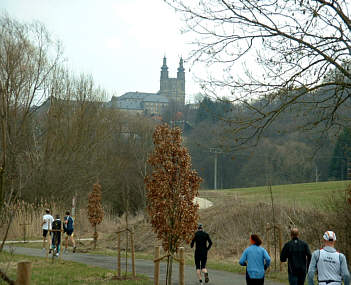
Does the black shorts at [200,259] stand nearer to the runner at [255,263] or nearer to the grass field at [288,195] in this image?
the runner at [255,263]

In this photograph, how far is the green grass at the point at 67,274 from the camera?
14.3 metres

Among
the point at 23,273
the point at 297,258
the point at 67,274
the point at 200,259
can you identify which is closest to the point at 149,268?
the point at 67,274

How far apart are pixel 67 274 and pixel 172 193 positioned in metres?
4.95

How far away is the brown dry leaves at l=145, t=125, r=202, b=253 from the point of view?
13.0 meters

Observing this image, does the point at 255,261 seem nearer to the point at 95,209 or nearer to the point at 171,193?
the point at 171,193

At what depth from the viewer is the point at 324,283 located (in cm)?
793

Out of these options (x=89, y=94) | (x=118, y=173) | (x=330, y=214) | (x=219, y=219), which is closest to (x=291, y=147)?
(x=118, y=173)

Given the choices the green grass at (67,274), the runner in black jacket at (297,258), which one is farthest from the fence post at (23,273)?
Result: the green grass at (67,274)

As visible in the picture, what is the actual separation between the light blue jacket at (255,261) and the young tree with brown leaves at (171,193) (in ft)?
9.72

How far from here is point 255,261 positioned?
1006cm

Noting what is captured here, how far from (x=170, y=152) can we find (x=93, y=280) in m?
4.50

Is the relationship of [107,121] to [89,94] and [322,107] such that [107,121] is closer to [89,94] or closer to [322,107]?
[89,94]

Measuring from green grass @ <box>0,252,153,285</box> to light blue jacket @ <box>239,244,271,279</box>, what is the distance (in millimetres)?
4861

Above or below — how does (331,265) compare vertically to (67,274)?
above
